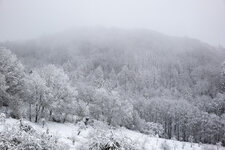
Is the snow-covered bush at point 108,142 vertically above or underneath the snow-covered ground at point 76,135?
above

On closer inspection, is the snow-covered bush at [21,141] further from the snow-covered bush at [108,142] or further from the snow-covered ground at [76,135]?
the snow-covered ground at [76,135]

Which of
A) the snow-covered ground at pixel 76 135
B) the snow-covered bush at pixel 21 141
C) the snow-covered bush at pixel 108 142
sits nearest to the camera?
the snow-covered bush at pixel 21 141

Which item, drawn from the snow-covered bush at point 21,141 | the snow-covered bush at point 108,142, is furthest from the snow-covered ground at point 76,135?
the snow-covered bush at point 21,141

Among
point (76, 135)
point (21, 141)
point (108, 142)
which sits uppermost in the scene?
point (21, 141)

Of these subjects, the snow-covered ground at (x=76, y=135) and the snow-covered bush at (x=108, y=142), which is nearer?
the snow-covered bush at (x=108, y=142)

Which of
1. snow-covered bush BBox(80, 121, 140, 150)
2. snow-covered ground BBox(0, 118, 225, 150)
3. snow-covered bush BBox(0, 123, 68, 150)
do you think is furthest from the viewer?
snow-covered ground BBox(0, 118, 225, 150)

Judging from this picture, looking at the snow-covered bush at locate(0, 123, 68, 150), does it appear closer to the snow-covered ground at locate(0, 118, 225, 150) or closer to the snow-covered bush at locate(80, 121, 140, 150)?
the snow-covered bush at locate(80, 121, 140, 150)

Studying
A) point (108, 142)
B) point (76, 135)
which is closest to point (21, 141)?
point (108, 142)

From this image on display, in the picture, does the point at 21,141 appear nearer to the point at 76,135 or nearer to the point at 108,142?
the point at 108,142

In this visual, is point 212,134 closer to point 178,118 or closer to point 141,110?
point 178,118

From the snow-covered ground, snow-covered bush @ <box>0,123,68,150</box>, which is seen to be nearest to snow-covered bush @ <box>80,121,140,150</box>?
the snow-covered ground

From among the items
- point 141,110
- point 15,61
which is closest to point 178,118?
point 141,110

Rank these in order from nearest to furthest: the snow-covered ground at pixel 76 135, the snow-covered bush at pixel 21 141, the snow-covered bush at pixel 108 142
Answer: the snow-covered bush at pixel 21 141, the snow-covered bush at pixel 108 142, the snow-covered ground at pixel 76 135

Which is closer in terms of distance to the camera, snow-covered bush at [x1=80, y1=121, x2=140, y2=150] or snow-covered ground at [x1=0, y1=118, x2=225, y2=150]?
snow-covered bush at [x1=80, y1=121, x2=140, y2=150]
